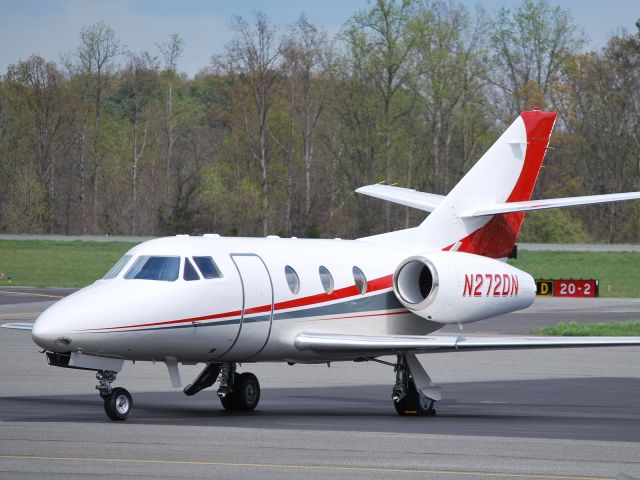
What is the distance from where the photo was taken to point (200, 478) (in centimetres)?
1104

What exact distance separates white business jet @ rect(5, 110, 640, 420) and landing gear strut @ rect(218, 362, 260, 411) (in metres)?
0.02

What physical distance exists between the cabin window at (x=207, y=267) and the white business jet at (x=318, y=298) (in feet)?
0.06

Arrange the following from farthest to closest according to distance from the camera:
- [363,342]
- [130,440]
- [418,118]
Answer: [418,118] → [363,342] → [130,440]

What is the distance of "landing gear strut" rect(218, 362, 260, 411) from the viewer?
17906mm

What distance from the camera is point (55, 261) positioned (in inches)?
2368

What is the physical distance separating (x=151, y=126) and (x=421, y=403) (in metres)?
71.8

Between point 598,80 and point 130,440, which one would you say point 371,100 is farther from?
point 130,440

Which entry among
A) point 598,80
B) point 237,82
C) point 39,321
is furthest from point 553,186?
point 39,321

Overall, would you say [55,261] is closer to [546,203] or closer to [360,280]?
[360,280]

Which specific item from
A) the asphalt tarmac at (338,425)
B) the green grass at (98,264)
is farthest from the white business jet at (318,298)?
the green grass at (98,264)

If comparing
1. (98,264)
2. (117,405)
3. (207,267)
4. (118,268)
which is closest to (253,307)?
(207,267)

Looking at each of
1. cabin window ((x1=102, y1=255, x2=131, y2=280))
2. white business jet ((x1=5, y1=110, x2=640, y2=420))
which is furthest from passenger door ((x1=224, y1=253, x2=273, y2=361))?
cabin window ((x1=102, y1=255, x2=131, y2=280))

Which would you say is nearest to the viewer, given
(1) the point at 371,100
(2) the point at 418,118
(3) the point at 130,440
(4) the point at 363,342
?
(3) the point at 130,440

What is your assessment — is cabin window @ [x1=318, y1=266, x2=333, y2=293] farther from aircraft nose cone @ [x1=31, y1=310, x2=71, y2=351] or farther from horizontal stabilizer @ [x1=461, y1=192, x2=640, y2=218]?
aircraft nose cone @ [x1=31, y1=310, x2=71, y2=351]
